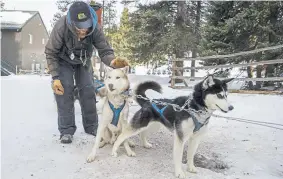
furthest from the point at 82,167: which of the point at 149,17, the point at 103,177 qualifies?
the point at 149,17

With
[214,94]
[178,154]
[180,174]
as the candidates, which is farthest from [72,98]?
[214,94]

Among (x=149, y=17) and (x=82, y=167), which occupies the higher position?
(x=149, y=17)

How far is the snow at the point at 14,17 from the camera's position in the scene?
34.2m

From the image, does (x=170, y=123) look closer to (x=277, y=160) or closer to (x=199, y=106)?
(x=199, y=106)

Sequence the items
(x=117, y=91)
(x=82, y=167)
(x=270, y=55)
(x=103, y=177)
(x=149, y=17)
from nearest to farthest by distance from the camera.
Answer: (x=103, y=177), (x=82, y=167), (x=117, y=91), (x=270, y=55), (x=149, y=17)

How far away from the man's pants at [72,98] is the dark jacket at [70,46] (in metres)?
0.14

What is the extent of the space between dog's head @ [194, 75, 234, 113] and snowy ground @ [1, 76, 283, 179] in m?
0.72

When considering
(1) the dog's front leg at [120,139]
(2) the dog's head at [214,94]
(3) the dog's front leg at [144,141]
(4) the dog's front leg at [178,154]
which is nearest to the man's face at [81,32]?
(1) the dog's front leg at [120,139]

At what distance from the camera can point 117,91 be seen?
3777mm

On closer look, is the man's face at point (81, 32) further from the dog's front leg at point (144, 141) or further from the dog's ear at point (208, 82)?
the dog's ear at point (208, 82)

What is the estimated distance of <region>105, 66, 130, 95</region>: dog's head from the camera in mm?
3744

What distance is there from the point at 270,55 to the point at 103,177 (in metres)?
9.12

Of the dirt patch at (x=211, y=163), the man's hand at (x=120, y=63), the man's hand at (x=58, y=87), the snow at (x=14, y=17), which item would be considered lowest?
the dirt patch at (x=211, y=163)

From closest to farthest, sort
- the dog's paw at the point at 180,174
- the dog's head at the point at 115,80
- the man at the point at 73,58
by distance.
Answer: the dog's paw at the point at 180,174 → the dog's head at the point at 115,80 → the man at the point at 73,58
